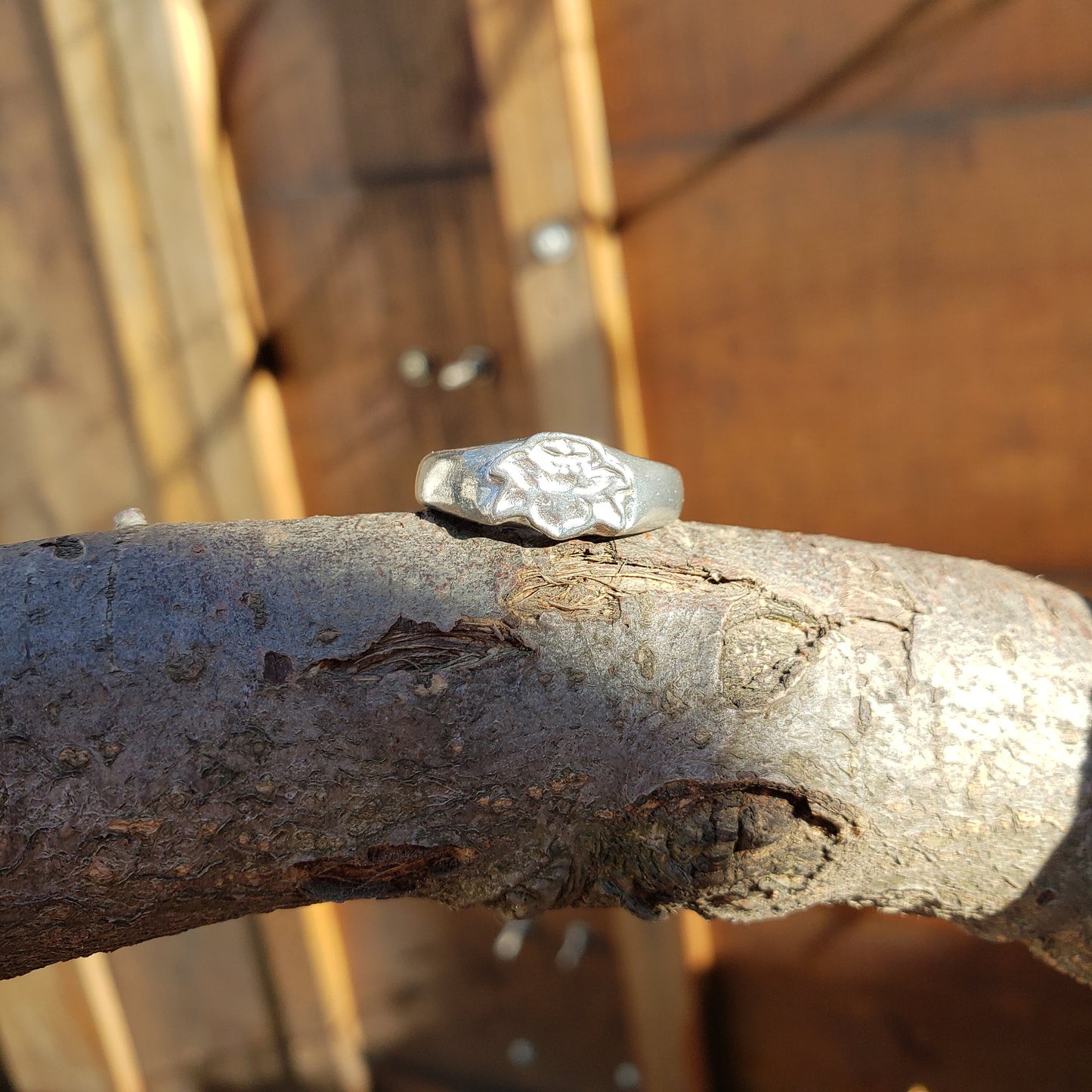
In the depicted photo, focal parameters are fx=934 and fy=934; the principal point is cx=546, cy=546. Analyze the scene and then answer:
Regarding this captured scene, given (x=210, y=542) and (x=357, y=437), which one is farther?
(x=357, y=437)

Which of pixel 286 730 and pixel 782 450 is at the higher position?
pixel 286 730

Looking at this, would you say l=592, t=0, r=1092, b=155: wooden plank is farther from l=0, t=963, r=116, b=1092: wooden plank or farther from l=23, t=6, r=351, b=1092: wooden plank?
l=0, t=963, r=116, b=1092: wooden plank

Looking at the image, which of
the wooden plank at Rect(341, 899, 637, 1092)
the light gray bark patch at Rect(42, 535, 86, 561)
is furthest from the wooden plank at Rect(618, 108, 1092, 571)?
the light gray bark patch at Rect(42, 535, 86, 561)

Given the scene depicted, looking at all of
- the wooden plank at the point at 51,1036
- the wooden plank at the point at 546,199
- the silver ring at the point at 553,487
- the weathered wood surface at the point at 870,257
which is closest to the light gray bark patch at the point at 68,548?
the silver ring at the point at 553,487

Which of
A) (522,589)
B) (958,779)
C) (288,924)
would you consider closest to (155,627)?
(522,589)

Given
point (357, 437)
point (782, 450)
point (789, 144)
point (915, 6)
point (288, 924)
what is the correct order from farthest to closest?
point (288, 924) < point (357, 437) < point (782, 450) < point (789, 144) < point (915, 6)

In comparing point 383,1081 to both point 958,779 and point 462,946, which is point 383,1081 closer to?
point 462,946
